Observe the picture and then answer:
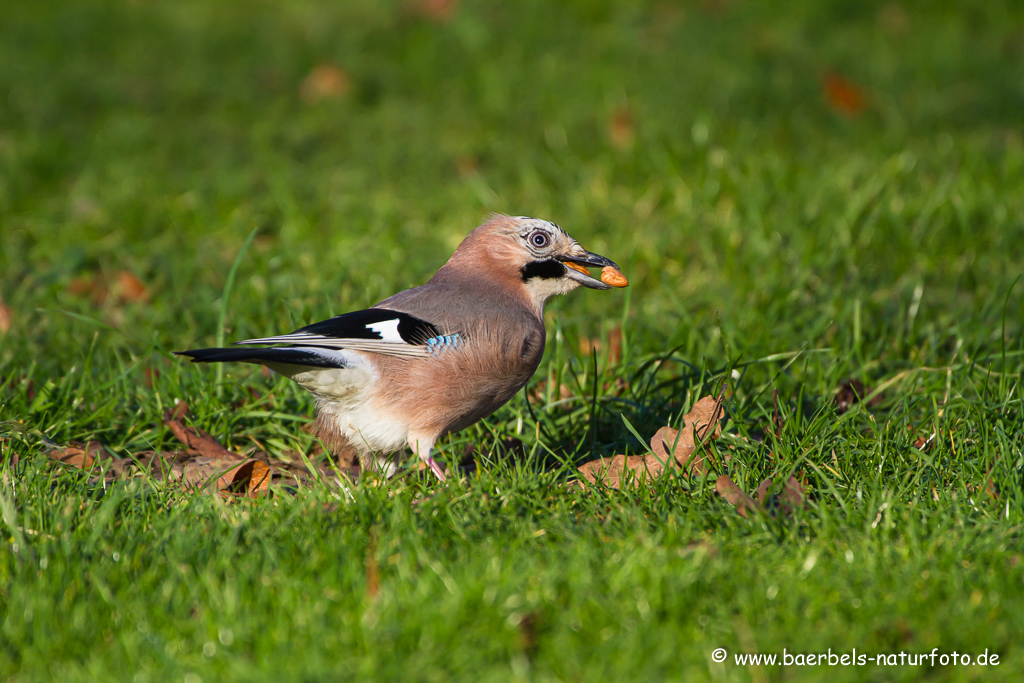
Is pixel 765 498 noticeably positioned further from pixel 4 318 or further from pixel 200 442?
pixel 4 318

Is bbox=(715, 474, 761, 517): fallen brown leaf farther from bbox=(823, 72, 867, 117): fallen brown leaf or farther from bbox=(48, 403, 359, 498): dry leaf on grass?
bbox=(823, 72, 867, 117): fallen brown leaf

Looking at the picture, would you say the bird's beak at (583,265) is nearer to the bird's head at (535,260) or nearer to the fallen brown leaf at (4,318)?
the bird's head at (535,260)

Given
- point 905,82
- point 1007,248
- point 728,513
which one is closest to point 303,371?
point 728,513

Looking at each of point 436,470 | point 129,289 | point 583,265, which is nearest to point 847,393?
point 583,265

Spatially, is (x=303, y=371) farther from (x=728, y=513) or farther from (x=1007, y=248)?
(x=1007, y=248)

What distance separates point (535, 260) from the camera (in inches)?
149

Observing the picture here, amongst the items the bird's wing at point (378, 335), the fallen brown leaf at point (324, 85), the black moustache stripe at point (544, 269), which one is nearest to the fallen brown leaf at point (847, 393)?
the black moustache stripe at point (544, 269)

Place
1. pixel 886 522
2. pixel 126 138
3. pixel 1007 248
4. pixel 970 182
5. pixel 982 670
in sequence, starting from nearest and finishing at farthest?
pixel 982 670, pixel 886 522, pixel 1007 248, pixel 970 182, pixel 126 138

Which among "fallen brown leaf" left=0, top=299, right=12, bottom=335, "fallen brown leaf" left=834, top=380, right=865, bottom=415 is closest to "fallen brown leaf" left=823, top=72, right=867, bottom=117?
"fallen brown leaf" left=834, top=380, right=865, bottom=415

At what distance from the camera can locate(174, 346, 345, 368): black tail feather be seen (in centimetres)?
300

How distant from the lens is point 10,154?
6797 millimetres

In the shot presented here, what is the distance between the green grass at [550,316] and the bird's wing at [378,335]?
1.64 feet

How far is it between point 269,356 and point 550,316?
1.94m

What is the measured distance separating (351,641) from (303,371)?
1244 millimetres
